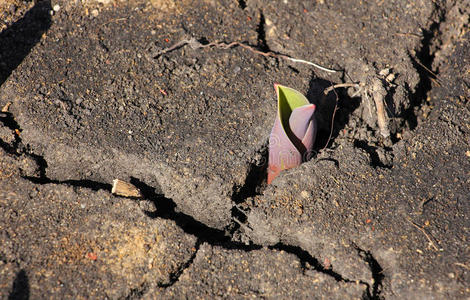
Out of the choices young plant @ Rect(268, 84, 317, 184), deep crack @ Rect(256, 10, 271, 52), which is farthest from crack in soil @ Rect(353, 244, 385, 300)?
deep crack @ Rect(256, 10, 271, 52)

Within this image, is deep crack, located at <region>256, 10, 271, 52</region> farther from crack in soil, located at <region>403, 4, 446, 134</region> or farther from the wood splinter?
the wood splinter

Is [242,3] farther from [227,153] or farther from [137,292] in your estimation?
[137,292]

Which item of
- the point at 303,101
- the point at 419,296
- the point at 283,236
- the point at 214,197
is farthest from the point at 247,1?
the point at 419,296

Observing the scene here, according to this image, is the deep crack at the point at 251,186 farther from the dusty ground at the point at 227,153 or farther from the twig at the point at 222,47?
the twig at the point at 222,47

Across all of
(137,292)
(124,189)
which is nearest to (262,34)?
(124,189)

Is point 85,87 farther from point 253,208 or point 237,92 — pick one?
point 253,208

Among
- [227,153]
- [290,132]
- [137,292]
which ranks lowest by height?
[137,292]
